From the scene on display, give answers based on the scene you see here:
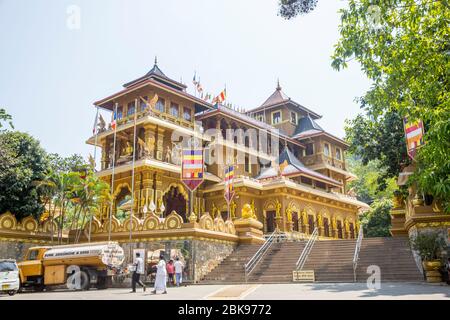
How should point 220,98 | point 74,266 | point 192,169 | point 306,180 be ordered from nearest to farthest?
point 74,266 < point 192,169 < point 220,98 < point 306,180

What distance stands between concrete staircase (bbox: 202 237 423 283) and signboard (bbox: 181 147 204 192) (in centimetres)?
451

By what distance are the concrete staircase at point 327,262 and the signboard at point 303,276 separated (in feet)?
1.06

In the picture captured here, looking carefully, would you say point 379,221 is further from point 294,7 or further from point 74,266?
point 294,7

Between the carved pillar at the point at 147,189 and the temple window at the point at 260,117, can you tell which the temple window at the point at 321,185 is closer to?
the temple window at the point at 260,117

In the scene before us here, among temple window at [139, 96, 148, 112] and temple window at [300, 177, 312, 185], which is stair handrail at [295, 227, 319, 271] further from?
temple window at [139, 96, 148, 112]

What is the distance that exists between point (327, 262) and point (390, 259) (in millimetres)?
2877

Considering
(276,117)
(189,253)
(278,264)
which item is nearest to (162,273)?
(189,253)

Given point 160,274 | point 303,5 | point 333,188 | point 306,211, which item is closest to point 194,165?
point 160,274

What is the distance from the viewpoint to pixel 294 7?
11.2 meters

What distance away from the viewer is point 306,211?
34.7 metres

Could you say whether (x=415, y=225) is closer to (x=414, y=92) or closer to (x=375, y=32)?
(x=414, y=92)

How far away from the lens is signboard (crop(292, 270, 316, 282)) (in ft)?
57.5

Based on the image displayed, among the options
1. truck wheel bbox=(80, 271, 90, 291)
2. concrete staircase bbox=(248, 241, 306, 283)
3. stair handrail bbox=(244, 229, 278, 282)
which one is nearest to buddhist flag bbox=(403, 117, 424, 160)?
concrete staircase bbox=(248, 241, 306, 283)

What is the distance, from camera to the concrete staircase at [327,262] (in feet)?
57.6
